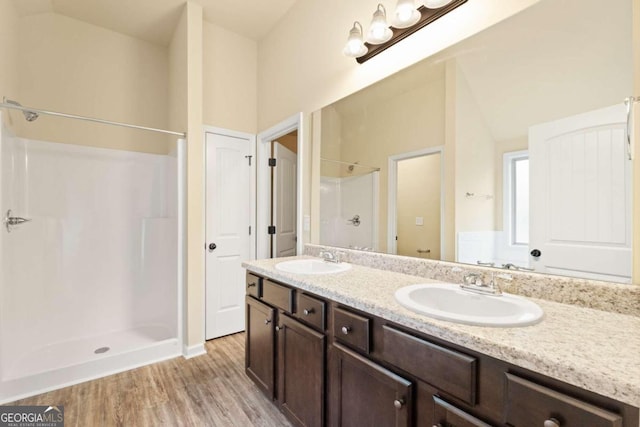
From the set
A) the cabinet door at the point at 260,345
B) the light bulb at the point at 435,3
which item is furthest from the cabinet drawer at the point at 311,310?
the light bulb at the point at 435,3

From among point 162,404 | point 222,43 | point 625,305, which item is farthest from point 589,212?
point 222,43

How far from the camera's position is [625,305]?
90 centimetres

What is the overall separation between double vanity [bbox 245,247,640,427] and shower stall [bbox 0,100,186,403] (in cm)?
147

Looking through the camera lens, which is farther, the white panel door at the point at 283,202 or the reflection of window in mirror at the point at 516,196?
the white panel door at the point at 283,202

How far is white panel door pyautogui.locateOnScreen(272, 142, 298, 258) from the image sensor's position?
300 cm

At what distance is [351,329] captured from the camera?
3.67 ft

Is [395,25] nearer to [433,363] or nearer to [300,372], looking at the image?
[433,363]

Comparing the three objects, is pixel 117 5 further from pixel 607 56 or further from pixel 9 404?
pixel 607 56

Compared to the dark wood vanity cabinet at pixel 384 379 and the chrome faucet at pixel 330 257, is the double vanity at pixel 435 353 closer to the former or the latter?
the dark wood vanity cabinet at pixel 384 379

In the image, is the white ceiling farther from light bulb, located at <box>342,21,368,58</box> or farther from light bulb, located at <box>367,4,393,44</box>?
light bulb, located at <box>367,4,393,44</box>

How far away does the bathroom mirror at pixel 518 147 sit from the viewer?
978 mm

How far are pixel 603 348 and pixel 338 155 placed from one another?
173 centimetres

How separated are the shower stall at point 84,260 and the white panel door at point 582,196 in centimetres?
243

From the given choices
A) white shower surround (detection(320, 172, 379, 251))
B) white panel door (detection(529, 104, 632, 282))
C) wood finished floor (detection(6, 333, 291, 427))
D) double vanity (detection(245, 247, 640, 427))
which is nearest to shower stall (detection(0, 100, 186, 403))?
wood finished floor (detection(6, 333, 291, 427))
